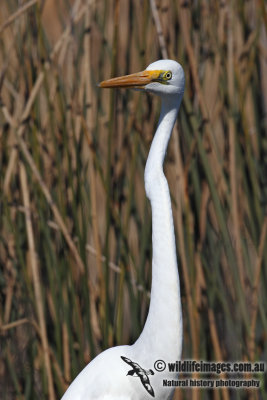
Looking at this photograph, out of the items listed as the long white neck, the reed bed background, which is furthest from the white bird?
the reed bed background

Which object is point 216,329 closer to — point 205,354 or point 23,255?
point 205,354

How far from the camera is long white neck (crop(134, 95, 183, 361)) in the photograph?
109 centimetres

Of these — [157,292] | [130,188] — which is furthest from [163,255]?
[130,188]

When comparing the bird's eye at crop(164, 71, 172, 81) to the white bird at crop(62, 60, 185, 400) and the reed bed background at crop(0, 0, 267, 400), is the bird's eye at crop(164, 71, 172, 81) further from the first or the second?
the reed bed background at crop(0, 0, 267, 400)

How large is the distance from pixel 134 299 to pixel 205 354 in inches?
7.0

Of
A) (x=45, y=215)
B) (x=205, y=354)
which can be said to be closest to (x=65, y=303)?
(x=45, y=215)

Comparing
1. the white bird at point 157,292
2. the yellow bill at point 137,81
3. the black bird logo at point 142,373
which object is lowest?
the black bird logo at point 142,373

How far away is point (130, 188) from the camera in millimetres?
1393

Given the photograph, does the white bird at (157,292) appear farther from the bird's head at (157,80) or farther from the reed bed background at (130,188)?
the reed bed background at (130,188)

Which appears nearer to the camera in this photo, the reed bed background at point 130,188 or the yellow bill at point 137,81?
the yellow bill at point 137,81

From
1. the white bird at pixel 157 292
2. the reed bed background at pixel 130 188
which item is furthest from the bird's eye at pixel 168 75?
the reed bed background at pixel 130 188

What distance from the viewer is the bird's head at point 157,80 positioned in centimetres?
109

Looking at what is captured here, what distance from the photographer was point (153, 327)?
1134mm

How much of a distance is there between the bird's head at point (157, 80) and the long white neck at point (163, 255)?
25 mm
